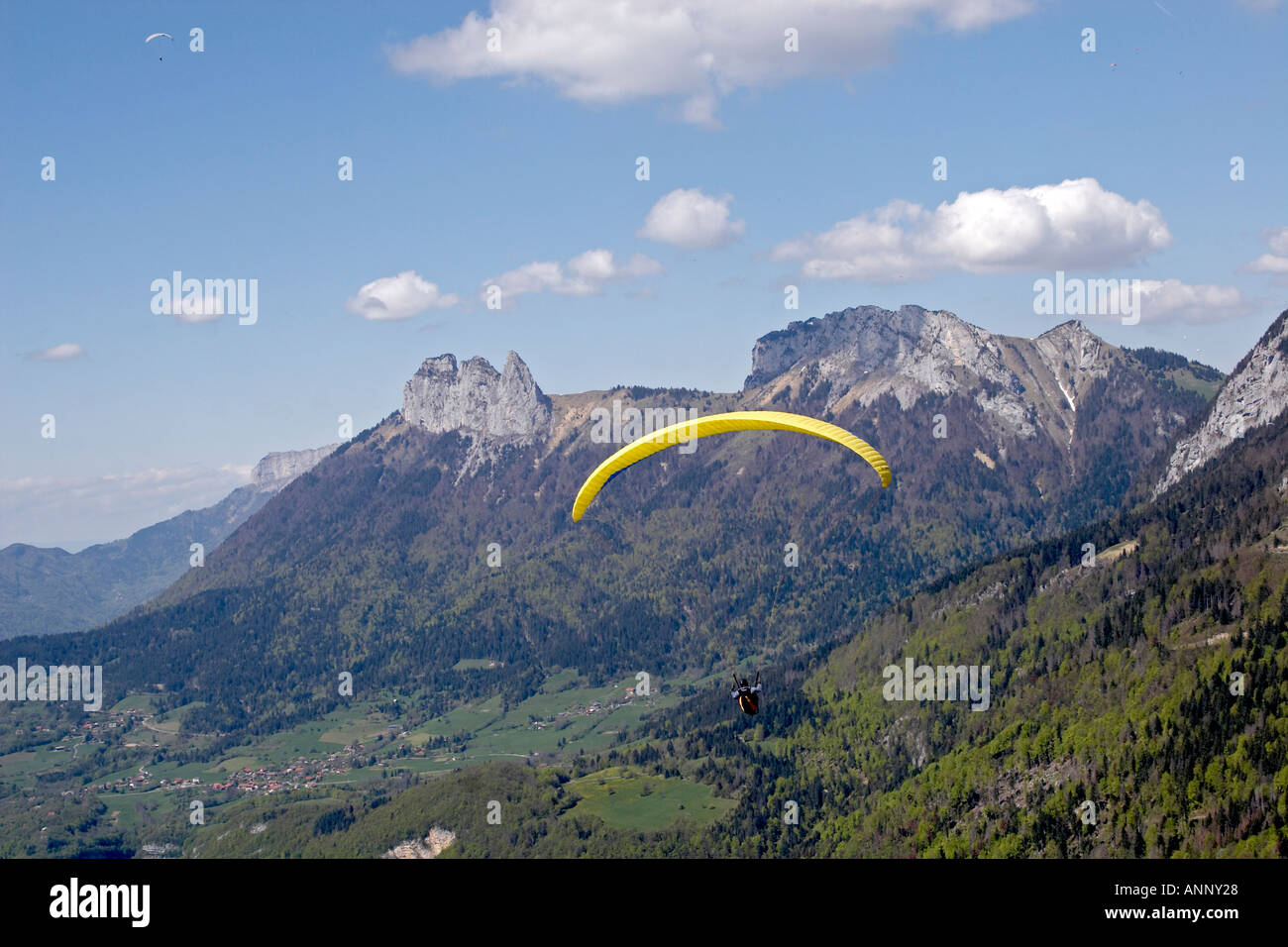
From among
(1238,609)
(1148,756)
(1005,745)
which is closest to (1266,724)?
(1148,756)

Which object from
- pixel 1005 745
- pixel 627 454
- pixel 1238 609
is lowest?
pixel 1005 745

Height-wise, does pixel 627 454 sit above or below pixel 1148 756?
above
